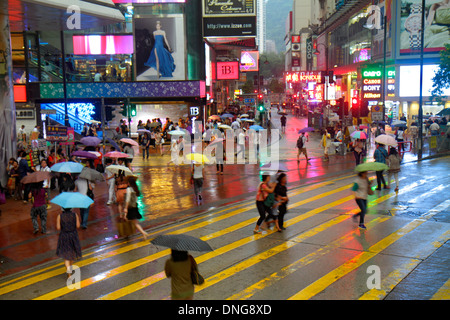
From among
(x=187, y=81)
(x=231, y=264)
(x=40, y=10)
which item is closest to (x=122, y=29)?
(x=187, y=81)

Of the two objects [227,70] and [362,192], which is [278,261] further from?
[227,70]

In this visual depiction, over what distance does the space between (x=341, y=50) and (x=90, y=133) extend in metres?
51.2

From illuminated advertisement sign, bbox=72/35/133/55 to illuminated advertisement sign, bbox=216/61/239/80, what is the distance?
1393 cm

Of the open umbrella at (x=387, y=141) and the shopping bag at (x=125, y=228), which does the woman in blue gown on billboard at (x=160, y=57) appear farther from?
the shopping bag at (x=125, y=228)

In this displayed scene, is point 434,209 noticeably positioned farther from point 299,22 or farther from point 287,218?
point 299,22

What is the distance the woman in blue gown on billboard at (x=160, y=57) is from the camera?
3800 centimetres

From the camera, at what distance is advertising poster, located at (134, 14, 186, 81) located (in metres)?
37.9

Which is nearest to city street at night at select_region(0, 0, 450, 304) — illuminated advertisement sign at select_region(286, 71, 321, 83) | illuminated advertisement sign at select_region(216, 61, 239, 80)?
illuminated advertisement sign at select_region(216, 61, 239, 80)

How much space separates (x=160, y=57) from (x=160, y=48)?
2.36 ft

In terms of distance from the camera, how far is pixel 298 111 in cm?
9000

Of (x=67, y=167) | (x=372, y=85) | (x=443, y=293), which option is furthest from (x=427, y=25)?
(x=443, y=293)

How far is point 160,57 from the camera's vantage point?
3828cm

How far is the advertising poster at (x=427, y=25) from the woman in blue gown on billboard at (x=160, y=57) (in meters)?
24.5

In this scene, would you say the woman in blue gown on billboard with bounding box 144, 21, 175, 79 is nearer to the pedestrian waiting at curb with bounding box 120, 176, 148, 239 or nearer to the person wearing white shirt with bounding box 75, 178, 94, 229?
the person wearing white shirt with bounding box 75, 178, 94, 229
